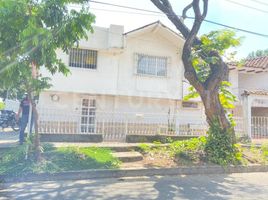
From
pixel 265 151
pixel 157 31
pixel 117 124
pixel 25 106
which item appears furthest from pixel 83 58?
pixel 265 151

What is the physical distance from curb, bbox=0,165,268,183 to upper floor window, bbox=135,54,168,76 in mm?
9072

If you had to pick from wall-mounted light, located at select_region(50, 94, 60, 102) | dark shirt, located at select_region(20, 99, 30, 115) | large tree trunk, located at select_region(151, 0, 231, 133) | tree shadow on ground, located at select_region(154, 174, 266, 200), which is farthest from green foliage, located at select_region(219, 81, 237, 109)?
wall-mounted light, located at select_region(50, 94, 60, 102)

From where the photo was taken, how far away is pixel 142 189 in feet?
19.6

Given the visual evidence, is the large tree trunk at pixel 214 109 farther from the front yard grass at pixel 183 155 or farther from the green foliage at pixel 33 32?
the green foliage at pixel 33 32

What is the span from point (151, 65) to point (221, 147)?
28.7ft

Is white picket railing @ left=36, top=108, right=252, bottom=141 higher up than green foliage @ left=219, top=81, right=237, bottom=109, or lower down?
lower down

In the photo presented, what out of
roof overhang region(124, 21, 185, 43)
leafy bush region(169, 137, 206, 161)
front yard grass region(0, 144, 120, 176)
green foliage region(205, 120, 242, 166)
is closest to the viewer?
front yard grass region(0, 144, 120, 176)

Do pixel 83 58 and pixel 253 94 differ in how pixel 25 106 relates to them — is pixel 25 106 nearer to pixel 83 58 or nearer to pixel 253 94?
pixel 83 58

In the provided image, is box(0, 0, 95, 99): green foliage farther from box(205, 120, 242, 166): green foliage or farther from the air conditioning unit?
the air conditioning unit

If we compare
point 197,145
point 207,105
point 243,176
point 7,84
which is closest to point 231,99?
→ point 207,105

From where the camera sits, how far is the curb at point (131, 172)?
652 centimetres

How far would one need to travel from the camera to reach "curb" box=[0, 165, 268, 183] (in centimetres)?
652

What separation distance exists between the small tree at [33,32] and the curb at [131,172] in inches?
98.5

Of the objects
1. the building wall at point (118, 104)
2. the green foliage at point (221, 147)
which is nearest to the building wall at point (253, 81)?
the building wall at point (118, 104)
